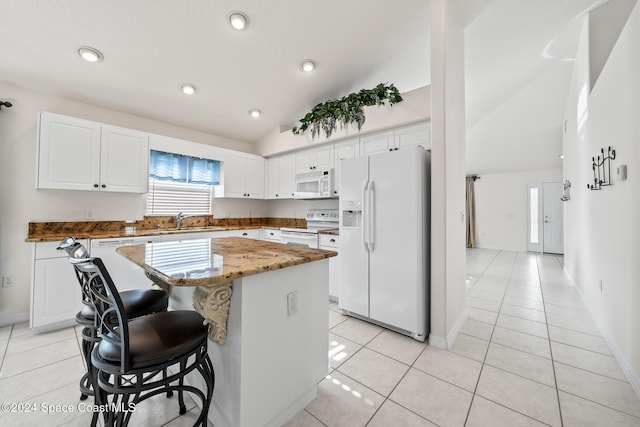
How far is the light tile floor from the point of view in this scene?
152cm

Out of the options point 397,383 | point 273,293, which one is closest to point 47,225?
point 273,293

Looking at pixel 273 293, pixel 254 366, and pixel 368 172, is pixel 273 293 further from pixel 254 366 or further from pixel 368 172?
pixel 368 172

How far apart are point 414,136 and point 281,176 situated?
2.46 m

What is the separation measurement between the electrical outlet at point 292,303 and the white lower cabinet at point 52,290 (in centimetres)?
259

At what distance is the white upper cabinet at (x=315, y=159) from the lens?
3.97 meters

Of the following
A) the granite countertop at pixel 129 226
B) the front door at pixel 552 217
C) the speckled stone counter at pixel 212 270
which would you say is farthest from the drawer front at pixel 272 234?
the front door at pixel 552 217

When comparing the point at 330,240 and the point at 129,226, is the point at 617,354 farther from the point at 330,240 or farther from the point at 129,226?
the point at 129,226

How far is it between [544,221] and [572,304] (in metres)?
5.10

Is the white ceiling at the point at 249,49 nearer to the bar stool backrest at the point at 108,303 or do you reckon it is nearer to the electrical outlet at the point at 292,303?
the bar stool backrest at the point at 108,303

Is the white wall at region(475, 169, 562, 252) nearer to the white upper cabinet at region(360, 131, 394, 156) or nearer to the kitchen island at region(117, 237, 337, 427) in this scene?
the white upper cabinet at region(360, 131, 394, 156)

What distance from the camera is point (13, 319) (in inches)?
108

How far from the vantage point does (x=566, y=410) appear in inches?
62.1

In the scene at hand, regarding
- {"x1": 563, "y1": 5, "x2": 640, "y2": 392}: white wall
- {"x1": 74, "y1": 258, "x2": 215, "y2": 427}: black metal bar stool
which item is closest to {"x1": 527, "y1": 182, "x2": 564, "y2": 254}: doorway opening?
{"x1": 563, "y1": 5, "x2": 640, "y2": 392}: white wall

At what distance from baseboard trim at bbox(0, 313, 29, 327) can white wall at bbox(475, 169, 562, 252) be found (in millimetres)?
10022
